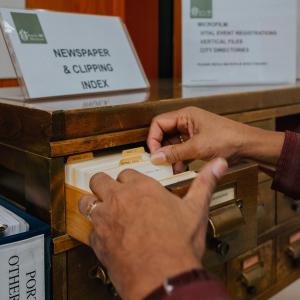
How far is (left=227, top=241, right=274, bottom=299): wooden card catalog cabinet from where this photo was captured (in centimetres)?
111

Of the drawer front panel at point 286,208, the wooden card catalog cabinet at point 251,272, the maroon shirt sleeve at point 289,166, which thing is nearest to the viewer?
the maroon shirt sleeve at point 289,166

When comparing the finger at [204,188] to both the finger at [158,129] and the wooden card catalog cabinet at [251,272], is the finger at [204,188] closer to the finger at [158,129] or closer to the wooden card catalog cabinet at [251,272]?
the finger at [158,129]

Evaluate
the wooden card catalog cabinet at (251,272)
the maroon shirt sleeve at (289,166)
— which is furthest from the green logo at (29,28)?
the wooden card catalog cabinet at (251,272)

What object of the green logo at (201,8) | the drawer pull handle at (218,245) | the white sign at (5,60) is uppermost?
the green logo at (201,8)

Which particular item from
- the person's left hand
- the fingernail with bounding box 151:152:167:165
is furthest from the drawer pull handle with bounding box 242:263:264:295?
the person's left hand

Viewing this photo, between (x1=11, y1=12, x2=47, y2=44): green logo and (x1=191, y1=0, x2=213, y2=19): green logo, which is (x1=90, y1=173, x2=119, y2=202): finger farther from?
(x1=191, y1=0, x2=213, y2=19): green logo

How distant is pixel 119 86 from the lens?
97cm

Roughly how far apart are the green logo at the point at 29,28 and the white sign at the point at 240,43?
1.37ft

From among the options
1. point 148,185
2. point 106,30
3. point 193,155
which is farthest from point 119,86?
point 148,185

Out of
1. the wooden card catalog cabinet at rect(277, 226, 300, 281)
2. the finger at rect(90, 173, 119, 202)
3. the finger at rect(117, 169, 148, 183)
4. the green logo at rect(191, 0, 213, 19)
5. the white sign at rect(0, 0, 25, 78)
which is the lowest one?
the wooden card catalog cabinet at rect(277, 226, 300, 281)

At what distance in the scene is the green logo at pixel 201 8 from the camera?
1184 millimetres

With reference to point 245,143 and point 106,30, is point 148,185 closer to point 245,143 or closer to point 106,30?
point 245,143

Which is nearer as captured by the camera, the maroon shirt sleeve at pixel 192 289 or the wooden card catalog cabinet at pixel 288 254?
the maroon shirt sleeve at pixel 192 289

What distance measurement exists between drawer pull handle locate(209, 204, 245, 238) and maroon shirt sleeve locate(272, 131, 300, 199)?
0.20 meters
